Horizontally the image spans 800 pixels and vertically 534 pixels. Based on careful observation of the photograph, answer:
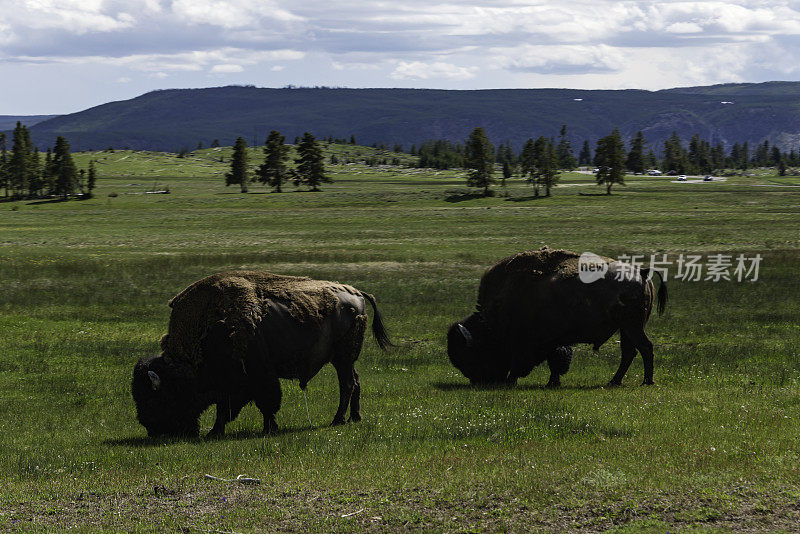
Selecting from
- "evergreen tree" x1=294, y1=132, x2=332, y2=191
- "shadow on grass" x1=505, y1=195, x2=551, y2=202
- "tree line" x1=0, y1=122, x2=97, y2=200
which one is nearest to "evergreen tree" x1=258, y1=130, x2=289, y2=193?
"evergreen tree" x1=294, y1=132, x2=332, y2=191

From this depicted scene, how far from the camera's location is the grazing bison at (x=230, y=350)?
14.1 metres

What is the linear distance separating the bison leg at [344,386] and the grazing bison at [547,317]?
409cm

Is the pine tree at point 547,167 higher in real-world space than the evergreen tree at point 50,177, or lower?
higher

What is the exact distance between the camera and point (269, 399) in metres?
14.3

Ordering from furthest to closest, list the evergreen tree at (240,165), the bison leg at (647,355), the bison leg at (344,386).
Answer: the evergreen tree at (240,165) → the bison leg at (647,355) → the bison leg at (344,386)

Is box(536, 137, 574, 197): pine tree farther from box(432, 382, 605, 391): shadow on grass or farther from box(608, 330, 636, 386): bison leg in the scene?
box(608, 330, 636, 386): bison leg

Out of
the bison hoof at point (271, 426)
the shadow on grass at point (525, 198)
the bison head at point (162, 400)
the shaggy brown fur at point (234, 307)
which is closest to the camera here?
the shaggy brown fur at point (234, 307)

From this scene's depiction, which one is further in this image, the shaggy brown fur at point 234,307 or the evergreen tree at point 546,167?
the evergreen tree at point 546,167

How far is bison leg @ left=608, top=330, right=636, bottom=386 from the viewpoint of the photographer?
58.5 ft

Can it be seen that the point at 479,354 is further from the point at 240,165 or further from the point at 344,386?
the point at 240,165

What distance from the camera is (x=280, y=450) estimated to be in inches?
498

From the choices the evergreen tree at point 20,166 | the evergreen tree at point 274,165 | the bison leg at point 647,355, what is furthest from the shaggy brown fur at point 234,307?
the evergreen tree at point 20,166

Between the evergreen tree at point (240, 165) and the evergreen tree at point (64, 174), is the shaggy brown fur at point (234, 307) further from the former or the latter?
the evergreen tree at point (240, 165)

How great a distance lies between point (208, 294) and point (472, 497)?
21.9 ft
